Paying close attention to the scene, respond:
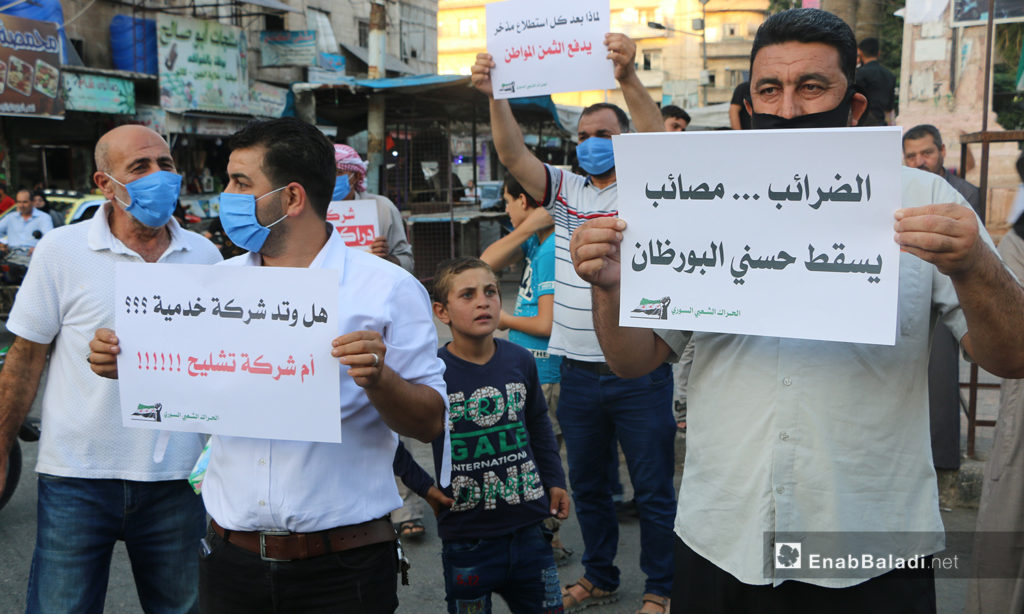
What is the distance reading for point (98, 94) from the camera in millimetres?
18938

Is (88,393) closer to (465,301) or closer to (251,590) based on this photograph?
(251,590)

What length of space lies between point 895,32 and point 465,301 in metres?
29.2

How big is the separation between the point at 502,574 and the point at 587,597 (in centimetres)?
113

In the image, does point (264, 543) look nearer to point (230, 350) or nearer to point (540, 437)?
point (230, 350)

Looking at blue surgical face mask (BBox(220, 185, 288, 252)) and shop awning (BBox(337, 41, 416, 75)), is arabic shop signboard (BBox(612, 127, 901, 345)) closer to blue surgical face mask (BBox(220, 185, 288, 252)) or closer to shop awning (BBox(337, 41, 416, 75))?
blue surgical face mask (BBox(220, 185, 288, 252))

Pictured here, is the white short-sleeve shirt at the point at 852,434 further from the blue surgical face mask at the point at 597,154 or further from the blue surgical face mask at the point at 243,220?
the blue surgical face mask at the point at 597,154

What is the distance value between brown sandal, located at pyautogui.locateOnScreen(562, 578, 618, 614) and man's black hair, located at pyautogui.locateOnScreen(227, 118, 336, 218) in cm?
238

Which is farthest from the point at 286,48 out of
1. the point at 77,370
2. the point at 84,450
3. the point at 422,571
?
the point at 84,450

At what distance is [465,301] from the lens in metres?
3.43

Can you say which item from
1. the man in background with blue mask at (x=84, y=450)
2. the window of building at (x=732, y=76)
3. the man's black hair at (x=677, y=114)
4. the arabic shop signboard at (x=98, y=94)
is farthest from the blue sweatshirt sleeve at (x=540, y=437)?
the window of building at (x=732, y=76)

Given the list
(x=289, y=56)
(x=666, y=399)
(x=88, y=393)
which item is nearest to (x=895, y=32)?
(x=289, y=56)

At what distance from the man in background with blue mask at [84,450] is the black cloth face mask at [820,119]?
2.05 meters

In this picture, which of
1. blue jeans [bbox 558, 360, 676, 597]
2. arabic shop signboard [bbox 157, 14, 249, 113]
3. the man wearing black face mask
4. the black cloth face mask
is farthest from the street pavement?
arabic shop signboard [bbox 157, 14, 249, 113]

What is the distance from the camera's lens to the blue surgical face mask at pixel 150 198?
296cm
